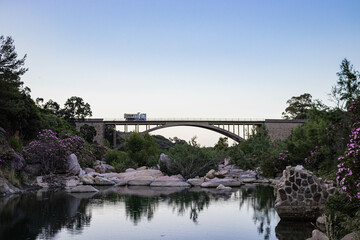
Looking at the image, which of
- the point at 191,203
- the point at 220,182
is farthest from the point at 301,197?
the point at 220,182

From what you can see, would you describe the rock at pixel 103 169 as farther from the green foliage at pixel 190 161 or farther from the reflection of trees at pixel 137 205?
the reflection of trees at pixel 137 205

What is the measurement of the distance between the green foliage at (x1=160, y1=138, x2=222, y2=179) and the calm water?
6678 mm

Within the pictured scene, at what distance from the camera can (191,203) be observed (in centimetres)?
1143

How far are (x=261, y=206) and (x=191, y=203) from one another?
2.07 metres

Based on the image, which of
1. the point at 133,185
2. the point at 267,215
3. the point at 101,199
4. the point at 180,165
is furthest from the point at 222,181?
the point at 267,215

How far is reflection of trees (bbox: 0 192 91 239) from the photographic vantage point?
23.6 feet

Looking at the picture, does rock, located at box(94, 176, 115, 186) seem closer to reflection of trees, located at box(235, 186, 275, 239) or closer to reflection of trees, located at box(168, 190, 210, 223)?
reflection of trees, located at box(168, 190, 210, 223)

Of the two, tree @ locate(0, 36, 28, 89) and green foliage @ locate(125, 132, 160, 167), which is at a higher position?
tree @ locate(0, 36, 28, 89)

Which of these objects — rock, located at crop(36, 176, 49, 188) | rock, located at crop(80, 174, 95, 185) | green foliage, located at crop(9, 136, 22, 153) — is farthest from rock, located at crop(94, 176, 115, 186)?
green foliage, located at crop(9, 136, 22, 153)

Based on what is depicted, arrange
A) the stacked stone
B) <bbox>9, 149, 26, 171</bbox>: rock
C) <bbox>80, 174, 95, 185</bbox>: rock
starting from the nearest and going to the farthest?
the stacked stone
<bbox>9, 149, 26, 171</bbox>: rock
<bbox>80, 174, 95, 185</bbox>: rock

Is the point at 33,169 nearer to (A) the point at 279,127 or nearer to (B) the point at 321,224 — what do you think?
(B) the point at 321,224

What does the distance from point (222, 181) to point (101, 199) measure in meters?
6.94

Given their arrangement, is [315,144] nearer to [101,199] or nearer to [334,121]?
[334,121]

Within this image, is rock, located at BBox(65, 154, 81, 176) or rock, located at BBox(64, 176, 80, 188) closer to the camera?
rock, located at BBox(64, 176, 80, 188)
